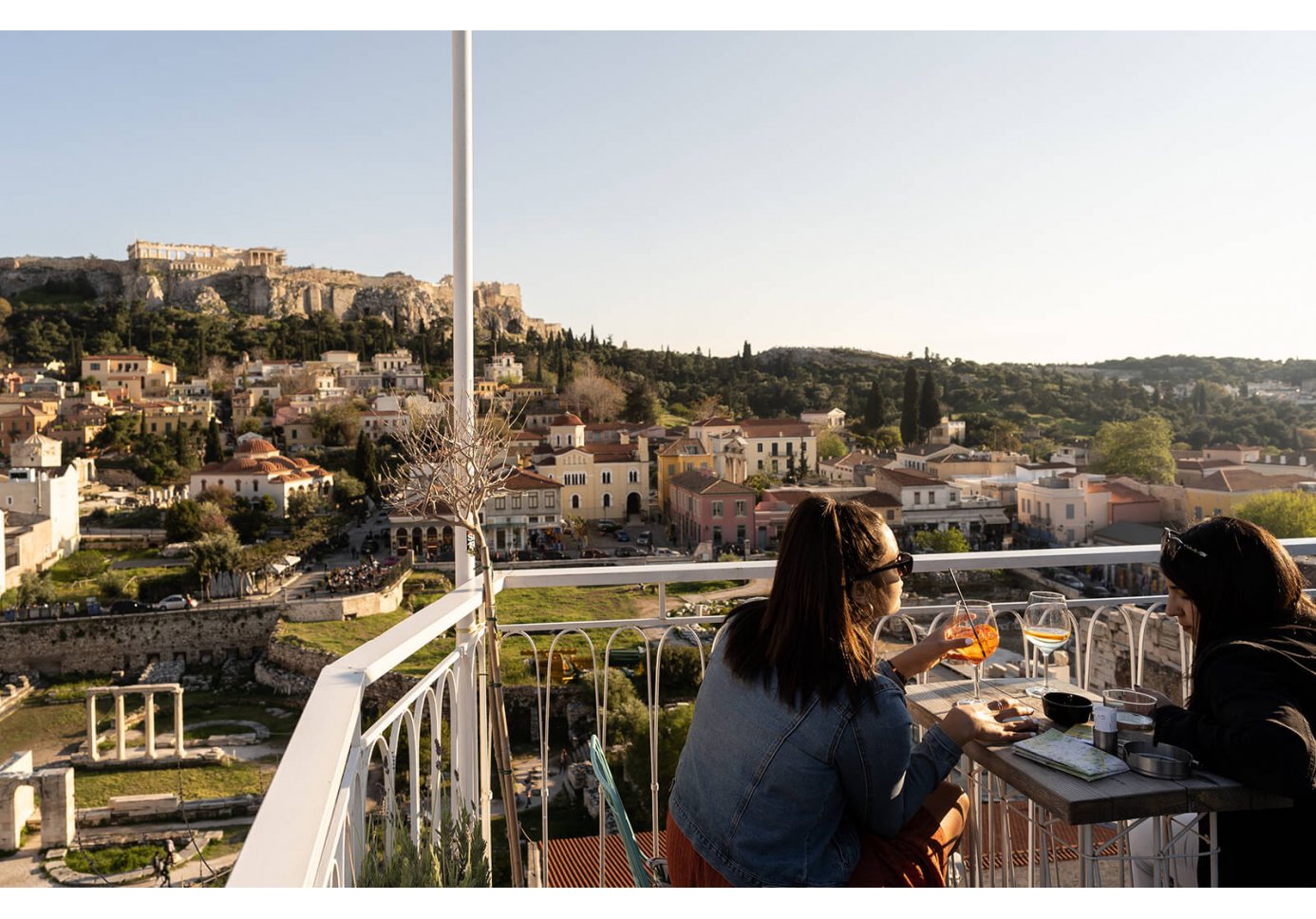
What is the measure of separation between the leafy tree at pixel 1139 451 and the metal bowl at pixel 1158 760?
33.1 metres

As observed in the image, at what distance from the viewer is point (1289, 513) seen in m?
22.0

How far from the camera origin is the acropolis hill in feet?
222

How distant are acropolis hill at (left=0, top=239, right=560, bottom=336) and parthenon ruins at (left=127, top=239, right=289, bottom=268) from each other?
80 millimetres

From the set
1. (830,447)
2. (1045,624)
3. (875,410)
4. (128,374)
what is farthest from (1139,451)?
(128,374)

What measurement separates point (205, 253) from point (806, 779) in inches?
3323

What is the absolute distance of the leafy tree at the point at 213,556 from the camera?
2914 centimetres

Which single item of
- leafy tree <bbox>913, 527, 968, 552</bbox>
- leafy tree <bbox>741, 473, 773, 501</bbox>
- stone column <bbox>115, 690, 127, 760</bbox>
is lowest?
stone column <bbox>115, 690, 127, 760</bbox>

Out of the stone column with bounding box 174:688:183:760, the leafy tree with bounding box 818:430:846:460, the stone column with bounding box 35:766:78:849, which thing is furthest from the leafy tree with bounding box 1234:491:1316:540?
the stone column with bounding box 35:766:78:849

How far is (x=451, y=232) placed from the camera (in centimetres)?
215

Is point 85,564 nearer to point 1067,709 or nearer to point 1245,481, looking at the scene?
point 1067,709

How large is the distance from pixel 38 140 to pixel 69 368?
25.6 meters

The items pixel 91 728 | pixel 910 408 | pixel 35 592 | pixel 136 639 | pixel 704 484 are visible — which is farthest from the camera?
pixel 910 408

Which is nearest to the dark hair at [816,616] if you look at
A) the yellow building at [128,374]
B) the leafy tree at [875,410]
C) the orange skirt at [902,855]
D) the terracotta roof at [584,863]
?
the orange skirt at [902,855]

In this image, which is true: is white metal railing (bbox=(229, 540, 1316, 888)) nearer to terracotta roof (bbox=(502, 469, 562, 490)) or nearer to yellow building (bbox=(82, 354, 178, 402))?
terracotta roof (bbox=(502, 469, 562, 490))
